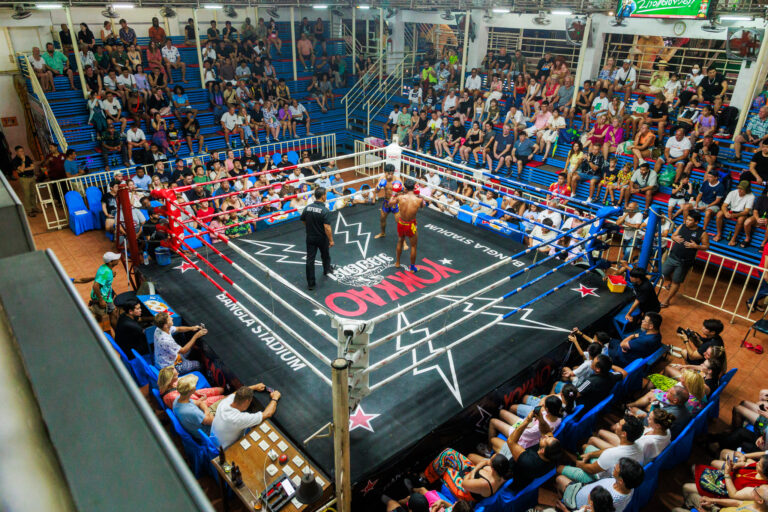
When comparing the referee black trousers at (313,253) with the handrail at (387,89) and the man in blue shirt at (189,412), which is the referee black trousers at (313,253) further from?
the handrail at (387,89)

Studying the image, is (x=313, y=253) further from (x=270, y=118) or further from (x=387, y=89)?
(x=387, y=89)

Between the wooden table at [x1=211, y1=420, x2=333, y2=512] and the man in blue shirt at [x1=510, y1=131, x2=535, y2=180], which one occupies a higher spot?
the man in blue shirt at [x1=510, y1=131, x2=535, y2=180]

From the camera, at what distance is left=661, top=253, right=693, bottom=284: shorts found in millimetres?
7357

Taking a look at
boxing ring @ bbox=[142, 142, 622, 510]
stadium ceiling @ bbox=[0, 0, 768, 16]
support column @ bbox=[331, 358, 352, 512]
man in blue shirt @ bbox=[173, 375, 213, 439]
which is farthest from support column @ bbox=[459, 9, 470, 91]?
support column @ bbox=[331, 358, 352, 512]

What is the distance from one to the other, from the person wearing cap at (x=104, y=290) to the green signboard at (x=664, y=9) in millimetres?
11274

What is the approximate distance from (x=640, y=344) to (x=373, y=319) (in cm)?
336

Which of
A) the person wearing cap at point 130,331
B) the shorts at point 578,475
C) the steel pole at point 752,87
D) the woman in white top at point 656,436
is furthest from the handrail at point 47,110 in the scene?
the steel pole at point 752,87

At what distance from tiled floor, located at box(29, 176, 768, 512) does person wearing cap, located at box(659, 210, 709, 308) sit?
19.7 inches

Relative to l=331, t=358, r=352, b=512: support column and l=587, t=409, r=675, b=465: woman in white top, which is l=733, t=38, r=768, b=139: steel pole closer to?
l=587, t=409, r=675, b=465: woman in white top

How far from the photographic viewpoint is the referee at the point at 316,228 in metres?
6.10

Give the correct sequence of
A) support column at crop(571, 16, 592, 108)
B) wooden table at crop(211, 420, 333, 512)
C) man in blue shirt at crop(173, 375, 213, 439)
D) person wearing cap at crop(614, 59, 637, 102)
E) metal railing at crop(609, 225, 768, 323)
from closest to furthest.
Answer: wooden table at crop(211, 420, 333, 512), man in blue shirt at crop(173, 375, 213, 439), metal railing at crop(609, 225, 768, 323), support column at crop(571, 16, 592, 108), person wearing cap at crop(614, 59, 637, 102)

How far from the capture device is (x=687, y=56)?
13.7 m

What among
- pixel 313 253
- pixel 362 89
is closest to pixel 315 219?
pixel 313 253

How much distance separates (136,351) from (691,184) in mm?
9648
